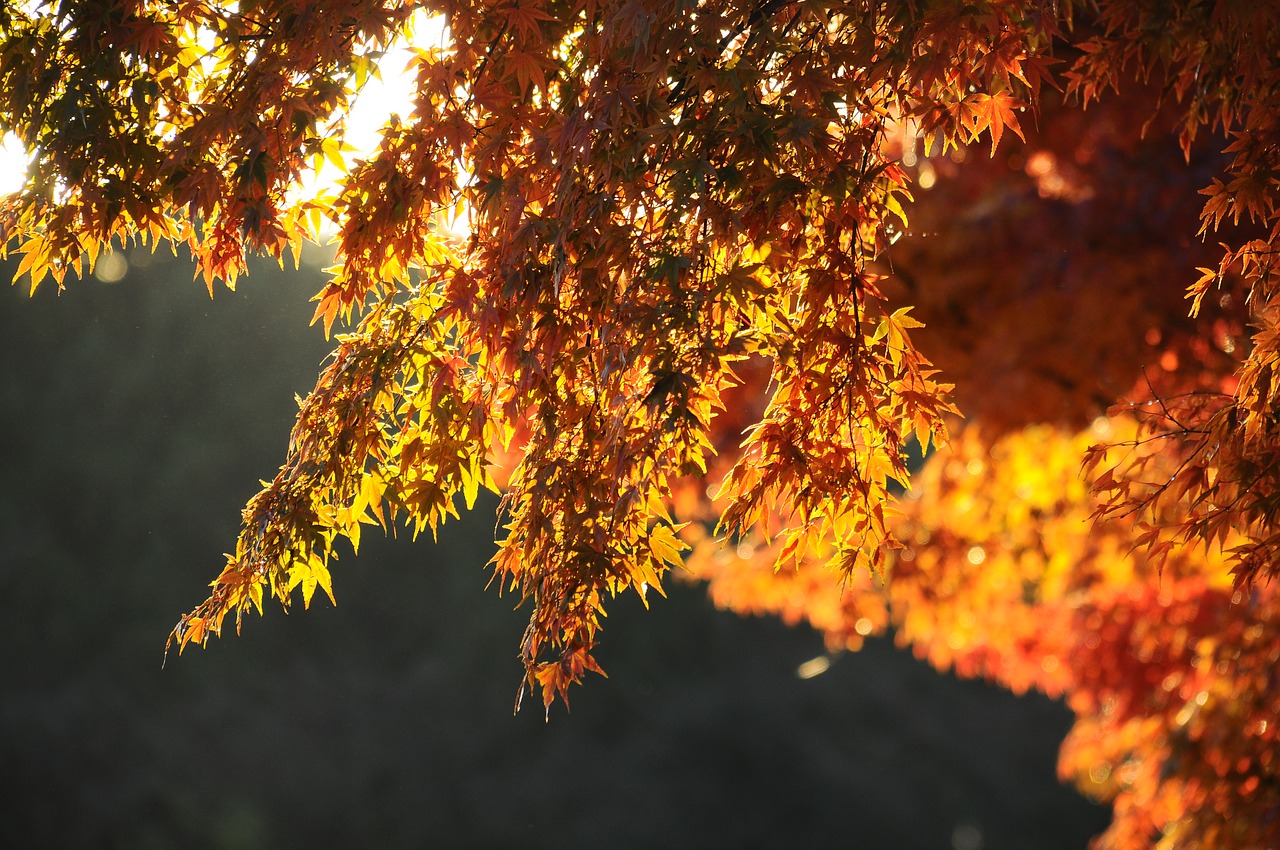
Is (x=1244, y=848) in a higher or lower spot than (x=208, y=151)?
lower

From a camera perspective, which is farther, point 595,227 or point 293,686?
Answer: point 293,686

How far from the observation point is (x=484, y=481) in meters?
2.12

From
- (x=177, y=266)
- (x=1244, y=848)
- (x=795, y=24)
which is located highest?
(x=177, y=266)

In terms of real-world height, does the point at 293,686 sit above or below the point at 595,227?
above

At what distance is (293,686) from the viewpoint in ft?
35.3

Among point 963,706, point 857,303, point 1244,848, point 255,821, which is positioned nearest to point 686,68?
point 857,303

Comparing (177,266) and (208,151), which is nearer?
(208,151)

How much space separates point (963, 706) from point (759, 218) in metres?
11.5

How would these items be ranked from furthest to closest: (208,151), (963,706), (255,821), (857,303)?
(963,706)
(255,821)
(208,151)
(857,303)

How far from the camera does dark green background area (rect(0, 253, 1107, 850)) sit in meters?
10.2

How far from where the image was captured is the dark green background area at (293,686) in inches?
402

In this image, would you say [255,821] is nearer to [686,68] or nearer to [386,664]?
[386,664]

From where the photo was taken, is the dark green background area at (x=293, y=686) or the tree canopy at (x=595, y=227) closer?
the tree canopy at (x=595, y=227)

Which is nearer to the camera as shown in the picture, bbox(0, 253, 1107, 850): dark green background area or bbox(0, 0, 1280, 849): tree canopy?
bbox(0, 0, 1280, 849): tree canopy
